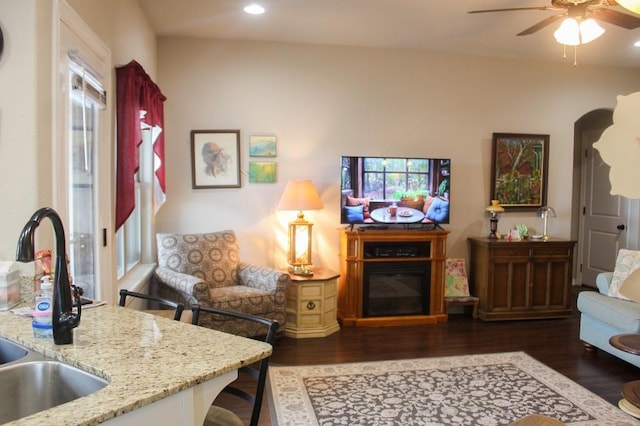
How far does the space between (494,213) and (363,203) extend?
1.51 metres

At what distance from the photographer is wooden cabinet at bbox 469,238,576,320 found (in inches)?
186

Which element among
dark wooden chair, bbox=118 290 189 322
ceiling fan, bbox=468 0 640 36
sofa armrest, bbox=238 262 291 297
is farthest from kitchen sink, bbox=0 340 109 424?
ceiling fan, bbox=468 0 640 36

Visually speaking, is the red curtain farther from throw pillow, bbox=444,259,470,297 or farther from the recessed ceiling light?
throw pillow, bbox=444,259,470,297

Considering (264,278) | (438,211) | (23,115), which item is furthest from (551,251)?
(23,115)

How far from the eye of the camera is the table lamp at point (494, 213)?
4922 mm

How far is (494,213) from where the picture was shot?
16.4 ft

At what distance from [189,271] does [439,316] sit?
2.47 m

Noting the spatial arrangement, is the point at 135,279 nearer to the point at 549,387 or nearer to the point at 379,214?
the point at 379,214

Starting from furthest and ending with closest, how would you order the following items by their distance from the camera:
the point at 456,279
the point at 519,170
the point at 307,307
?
the point at 519,170 → the point at 456,279 → the point at 307,307

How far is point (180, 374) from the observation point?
1116 millimetres

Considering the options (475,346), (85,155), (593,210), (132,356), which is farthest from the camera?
(593,210)

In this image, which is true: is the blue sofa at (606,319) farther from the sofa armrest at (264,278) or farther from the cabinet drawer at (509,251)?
the sofa armrest at (264,278)

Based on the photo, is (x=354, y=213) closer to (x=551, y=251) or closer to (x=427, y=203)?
(x=427, y=203)

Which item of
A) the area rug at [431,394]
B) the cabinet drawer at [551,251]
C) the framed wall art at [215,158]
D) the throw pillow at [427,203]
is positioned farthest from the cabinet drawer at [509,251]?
the framed wall art at [215,158]
